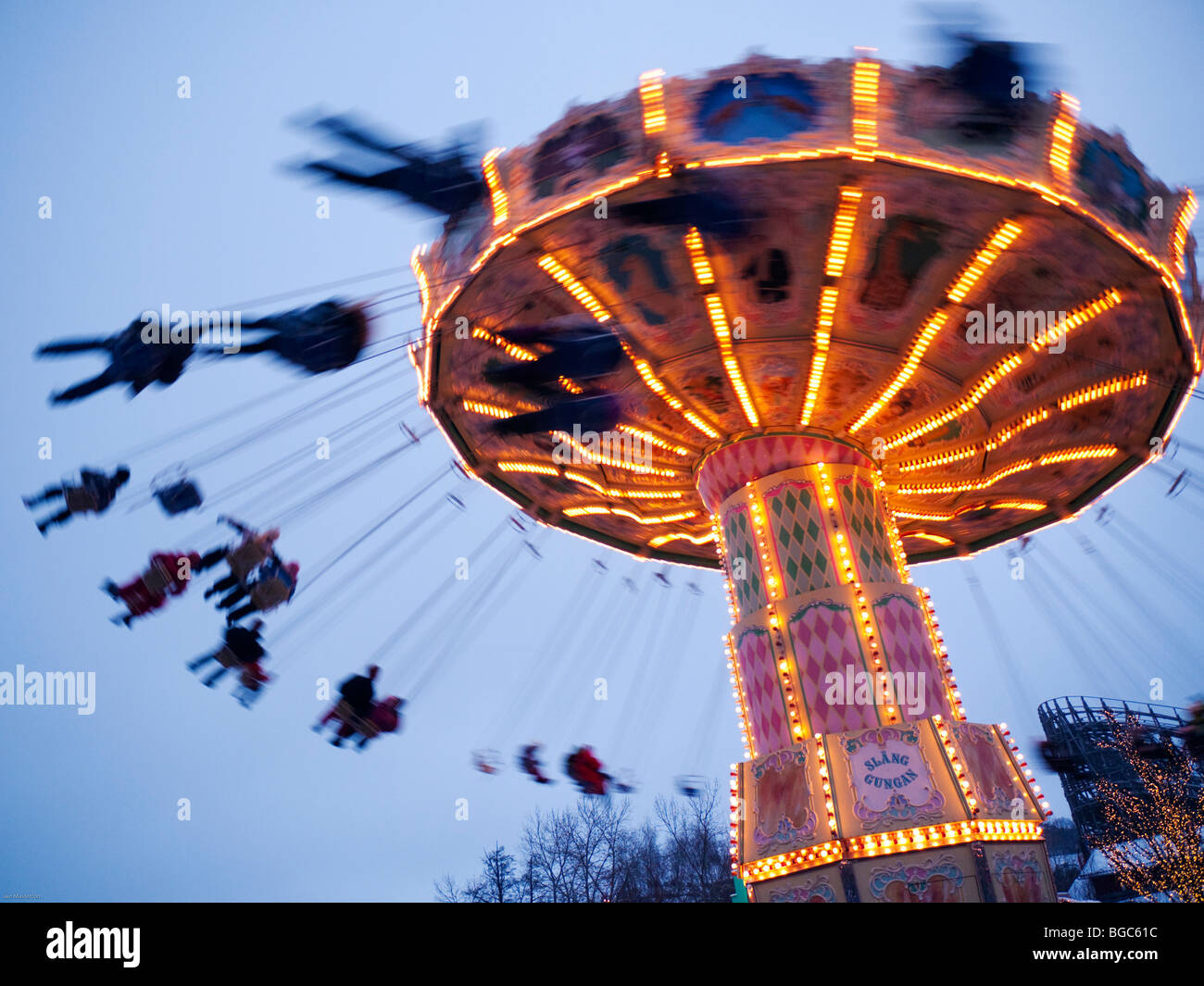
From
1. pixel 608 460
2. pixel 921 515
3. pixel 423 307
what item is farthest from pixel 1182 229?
pixel 423 307

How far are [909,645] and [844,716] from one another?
1.16 meters

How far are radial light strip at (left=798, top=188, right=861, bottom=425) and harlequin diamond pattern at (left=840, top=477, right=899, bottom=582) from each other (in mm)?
1069

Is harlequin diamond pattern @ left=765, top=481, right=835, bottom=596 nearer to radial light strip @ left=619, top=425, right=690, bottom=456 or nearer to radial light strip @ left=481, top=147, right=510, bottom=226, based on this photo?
radial light strip @ left=619, top=425, right=690, bottom=456

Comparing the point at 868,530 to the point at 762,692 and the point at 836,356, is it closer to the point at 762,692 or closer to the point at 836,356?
the point at 836,356

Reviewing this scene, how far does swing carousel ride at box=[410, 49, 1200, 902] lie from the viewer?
7.46 meters

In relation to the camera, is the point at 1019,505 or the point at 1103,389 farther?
the point at 1019,505

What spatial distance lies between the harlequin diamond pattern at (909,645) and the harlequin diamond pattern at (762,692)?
1.24 m

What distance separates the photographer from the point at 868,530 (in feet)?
34.8

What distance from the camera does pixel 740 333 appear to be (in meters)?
9.83

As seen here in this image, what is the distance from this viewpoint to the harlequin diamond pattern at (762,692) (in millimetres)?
9828

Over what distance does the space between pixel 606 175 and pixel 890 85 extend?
2406 millimetres
